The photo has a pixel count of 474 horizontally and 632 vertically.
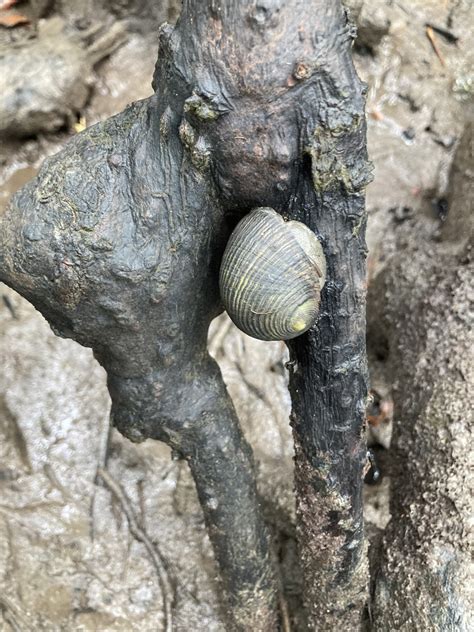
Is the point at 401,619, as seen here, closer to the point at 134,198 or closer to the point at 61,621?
the point at 61,621

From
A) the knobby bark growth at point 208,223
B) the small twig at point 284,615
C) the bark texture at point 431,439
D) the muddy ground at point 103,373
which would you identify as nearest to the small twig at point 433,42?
the muddy ground at point 103,373

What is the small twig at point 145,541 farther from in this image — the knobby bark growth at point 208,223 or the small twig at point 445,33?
the small twig at point 445,33

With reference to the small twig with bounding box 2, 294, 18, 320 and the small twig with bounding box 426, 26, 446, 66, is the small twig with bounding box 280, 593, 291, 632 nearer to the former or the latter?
the small twig with bounding box 2, 294, 18, 320

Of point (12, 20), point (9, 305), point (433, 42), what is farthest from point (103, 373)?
point (433, 42)

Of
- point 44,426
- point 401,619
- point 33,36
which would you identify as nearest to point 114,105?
point 33,36

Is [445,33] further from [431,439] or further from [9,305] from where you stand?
[9,305]

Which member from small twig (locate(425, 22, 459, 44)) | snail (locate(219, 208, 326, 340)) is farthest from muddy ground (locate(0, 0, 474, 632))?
snail (locate(219, 208, 326, 340))
